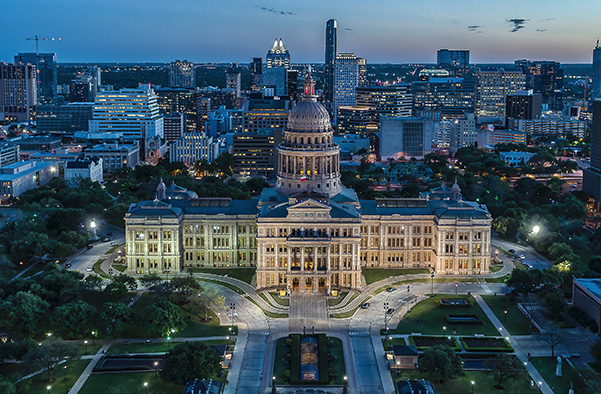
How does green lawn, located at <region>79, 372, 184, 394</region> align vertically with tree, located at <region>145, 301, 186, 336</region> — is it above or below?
below

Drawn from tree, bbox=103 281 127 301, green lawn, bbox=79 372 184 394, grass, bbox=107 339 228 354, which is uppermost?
tree, bbox=103 281 127 301

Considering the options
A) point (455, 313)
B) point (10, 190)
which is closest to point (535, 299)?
point (455, 313)

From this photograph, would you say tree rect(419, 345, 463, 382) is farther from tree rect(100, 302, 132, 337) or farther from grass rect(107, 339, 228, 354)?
tree rect(100, 302, 132, 337)

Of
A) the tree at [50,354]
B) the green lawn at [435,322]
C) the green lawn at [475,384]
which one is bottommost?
the green lawn at [475,384]

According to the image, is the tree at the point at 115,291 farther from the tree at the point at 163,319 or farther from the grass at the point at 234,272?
the grass at the point at 234,272

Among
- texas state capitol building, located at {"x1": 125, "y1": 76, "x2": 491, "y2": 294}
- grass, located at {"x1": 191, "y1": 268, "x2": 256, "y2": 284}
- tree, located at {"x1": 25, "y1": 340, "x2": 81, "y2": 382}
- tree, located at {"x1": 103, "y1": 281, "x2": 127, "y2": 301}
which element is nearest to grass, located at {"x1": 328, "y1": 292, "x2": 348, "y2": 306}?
texas state capitol building, located at {"x1": 125, "y1": 76, "x2": 491, "y2": 294}

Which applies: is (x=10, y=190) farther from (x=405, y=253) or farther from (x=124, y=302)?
(x=405, y=253)

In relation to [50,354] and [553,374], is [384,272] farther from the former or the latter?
[50,354]

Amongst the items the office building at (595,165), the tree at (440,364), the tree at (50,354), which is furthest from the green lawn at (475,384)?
the office building at (595,165)
